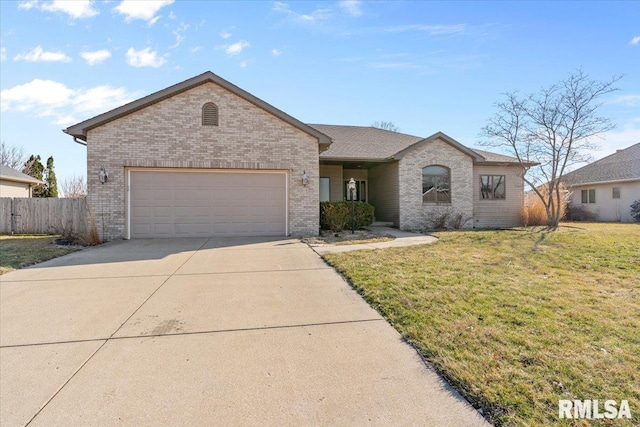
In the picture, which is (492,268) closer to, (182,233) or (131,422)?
(131,422)

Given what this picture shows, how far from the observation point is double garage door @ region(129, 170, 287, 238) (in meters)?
11.5

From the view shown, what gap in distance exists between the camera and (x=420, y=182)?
48.8 feet

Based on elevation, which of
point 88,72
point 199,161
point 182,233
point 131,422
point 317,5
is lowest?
point 131,422

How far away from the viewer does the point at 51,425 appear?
226cm

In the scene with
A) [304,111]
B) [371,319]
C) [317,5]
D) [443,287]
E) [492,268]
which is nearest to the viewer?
[371,319]

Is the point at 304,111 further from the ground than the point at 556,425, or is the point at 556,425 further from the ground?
the point at 304,111

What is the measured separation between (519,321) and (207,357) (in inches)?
138

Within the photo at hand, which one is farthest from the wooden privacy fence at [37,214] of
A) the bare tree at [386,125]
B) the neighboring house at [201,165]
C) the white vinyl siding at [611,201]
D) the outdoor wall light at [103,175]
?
the bare tree at [386,125]

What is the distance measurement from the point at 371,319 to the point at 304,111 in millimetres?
19878

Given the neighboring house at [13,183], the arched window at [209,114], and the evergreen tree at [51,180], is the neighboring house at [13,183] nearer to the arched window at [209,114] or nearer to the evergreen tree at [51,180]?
the evergreen tree at [51,180]

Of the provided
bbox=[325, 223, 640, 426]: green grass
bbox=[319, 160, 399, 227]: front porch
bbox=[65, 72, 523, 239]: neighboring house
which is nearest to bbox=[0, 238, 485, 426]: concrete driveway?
bbox=[325, 223, 640, 426]: green grass

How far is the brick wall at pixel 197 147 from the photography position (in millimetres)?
11172

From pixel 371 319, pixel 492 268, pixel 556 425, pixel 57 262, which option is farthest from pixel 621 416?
pixel 57 262

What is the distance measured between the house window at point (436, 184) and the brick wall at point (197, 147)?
18.8ft
